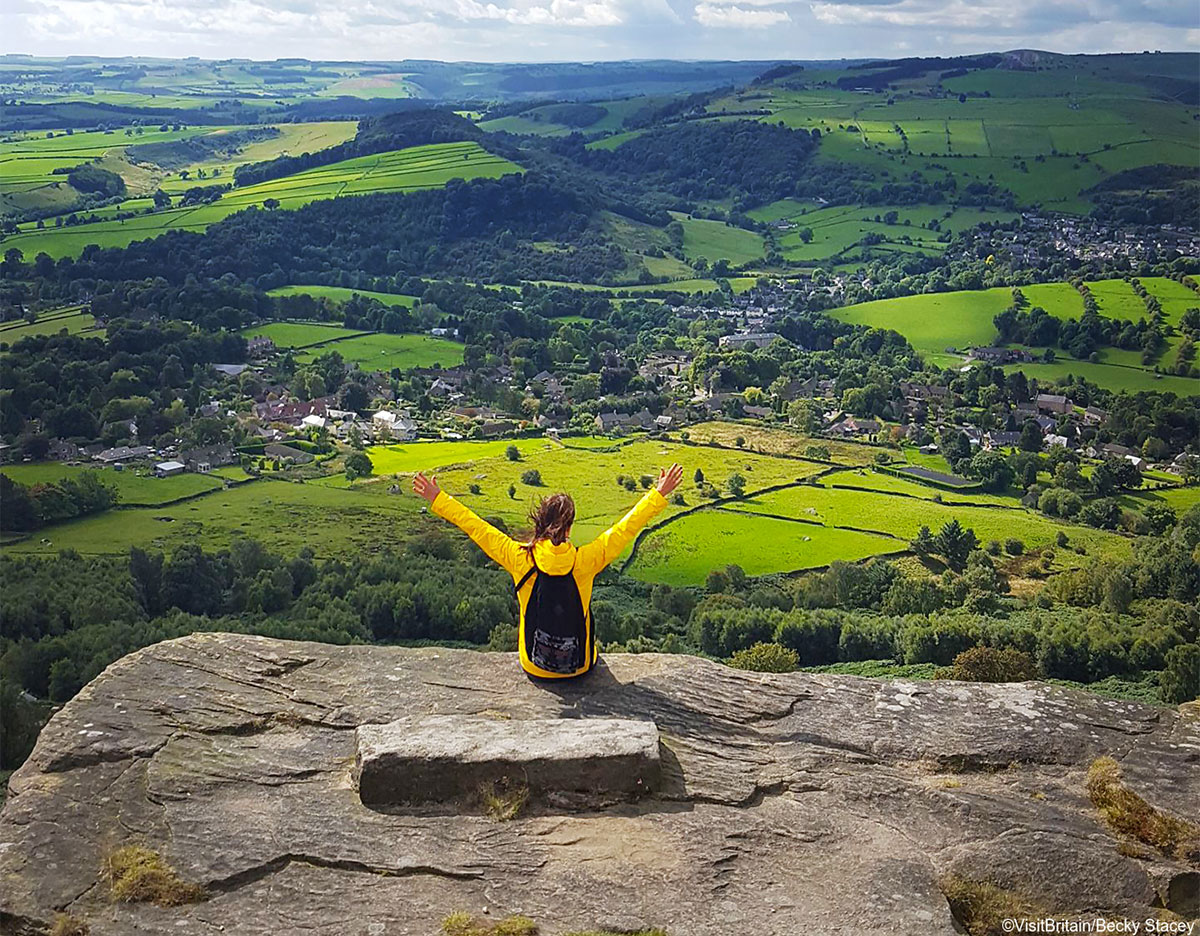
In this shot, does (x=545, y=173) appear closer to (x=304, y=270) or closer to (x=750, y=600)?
(x=304, y=270)

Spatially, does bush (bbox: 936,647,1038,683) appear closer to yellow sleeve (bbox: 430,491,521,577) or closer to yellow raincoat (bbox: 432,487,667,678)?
yellow raincoat (bbox: 432,487,667,678)

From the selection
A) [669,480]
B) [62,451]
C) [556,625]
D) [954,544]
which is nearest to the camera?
[556,625]

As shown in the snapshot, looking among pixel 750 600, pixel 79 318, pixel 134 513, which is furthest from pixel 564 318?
pixel 750 600

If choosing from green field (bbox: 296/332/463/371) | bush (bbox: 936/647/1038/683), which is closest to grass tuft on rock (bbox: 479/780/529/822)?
bush (bbox: 936/647/1038/683)

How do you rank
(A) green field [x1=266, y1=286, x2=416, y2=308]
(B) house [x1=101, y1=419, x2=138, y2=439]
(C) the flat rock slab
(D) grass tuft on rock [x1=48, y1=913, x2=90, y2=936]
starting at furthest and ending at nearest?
(A) green field [x1=266, y1=286, x2=416, y2=308], (B) house [x1=101, y1=419, x2=138, y2=439], (C) the flat rock slab, (D) grass tuft on rock [x1=48, y1=913, x2=90, y2=936]

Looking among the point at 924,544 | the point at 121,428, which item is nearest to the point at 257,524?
the point at 121,428

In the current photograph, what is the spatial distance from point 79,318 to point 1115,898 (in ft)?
322

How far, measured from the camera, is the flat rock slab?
8617 mm

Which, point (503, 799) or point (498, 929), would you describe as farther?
point (503, 799)

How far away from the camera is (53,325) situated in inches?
3477

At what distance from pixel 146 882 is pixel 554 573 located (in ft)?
13.9

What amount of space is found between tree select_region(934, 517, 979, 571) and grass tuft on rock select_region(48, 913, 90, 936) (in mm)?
47880

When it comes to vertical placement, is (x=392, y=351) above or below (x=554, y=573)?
below

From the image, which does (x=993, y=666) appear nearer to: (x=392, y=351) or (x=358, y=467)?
(x=358, y=467)
